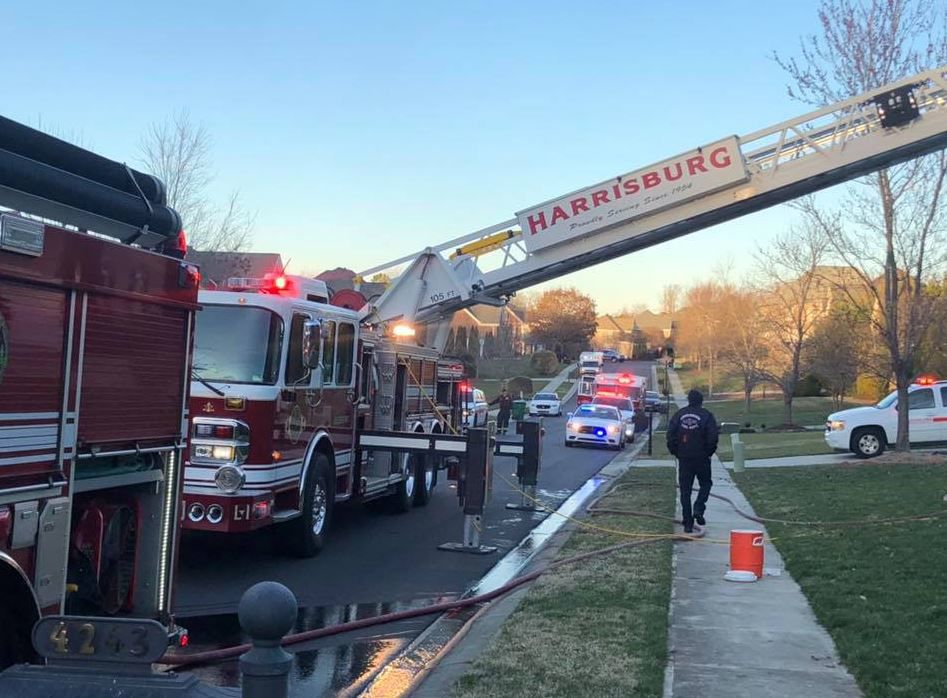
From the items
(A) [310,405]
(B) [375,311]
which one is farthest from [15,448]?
(B) [375,311]

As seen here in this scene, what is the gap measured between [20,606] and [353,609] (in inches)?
167

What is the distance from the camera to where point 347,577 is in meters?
9.64

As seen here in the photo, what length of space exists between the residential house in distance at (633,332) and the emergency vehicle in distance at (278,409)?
90859 millimetres

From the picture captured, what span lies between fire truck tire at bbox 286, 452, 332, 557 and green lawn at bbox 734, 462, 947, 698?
4.83m

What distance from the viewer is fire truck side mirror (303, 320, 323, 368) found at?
380 inches

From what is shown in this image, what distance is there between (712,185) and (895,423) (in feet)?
41.4

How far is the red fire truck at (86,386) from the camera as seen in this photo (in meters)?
4.25

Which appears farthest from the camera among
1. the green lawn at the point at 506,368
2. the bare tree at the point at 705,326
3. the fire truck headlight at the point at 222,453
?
the green lawn at the point at 506,368

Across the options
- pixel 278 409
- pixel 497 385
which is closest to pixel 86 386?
pixel 278 409

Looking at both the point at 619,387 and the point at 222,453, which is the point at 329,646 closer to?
the point at 222,453

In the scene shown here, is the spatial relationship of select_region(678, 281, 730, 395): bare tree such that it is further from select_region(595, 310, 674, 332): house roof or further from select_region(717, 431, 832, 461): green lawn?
select_region(595, 310, 674, 332): house roof

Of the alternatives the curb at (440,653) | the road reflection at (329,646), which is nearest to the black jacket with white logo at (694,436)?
the curb at (440,653)

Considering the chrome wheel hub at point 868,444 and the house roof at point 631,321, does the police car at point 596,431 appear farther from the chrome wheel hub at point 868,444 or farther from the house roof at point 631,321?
the house roof at point 631,321

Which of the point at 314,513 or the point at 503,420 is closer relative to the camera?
the point at 314,513
